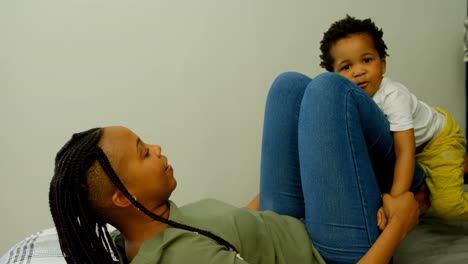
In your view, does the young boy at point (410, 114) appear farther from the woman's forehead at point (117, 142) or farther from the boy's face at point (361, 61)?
the woman's forehead at point (117, 142)

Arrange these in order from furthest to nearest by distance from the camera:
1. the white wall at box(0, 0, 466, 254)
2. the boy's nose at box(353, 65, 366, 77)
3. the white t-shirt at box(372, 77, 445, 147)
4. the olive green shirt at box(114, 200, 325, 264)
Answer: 1. the white wall at box(0, 0, 466, 254)
2. the boy's nose at box(353, 65, 366, 77)
3. the white t-shirt at box(372, 77, 445, 147)
4. the olive green shirt at box(114, 200, 325, 264)

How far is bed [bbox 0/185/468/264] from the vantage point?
3.11ft

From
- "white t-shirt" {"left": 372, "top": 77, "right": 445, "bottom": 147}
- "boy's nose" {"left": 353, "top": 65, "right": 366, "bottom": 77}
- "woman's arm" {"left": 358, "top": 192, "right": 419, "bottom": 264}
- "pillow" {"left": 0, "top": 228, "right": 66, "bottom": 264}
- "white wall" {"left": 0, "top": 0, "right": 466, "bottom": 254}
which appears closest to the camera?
"woman's arm" {"left": 358, "top": 192, "right": 419, "bottom": 264}

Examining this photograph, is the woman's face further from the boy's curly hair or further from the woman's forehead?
the boy's curly hair

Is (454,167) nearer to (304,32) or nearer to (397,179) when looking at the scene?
(397,179)

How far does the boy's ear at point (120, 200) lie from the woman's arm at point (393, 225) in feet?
1.52

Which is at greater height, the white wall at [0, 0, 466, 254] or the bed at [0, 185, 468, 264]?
the white wall at [0, 0, 466, 254]

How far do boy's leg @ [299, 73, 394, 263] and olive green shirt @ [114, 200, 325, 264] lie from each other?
7cm

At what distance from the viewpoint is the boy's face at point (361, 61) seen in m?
1.15

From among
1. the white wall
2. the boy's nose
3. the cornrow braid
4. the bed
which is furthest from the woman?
the white wall

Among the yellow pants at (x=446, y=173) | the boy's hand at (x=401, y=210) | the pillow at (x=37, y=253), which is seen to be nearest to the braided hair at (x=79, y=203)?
the pillow at (x=37, y=253)

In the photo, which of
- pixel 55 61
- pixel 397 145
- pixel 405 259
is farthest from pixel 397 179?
pixel 55 61

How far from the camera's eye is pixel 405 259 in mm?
1030

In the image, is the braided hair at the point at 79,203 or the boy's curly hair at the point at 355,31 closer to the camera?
the braided hair at the point at 79,203
